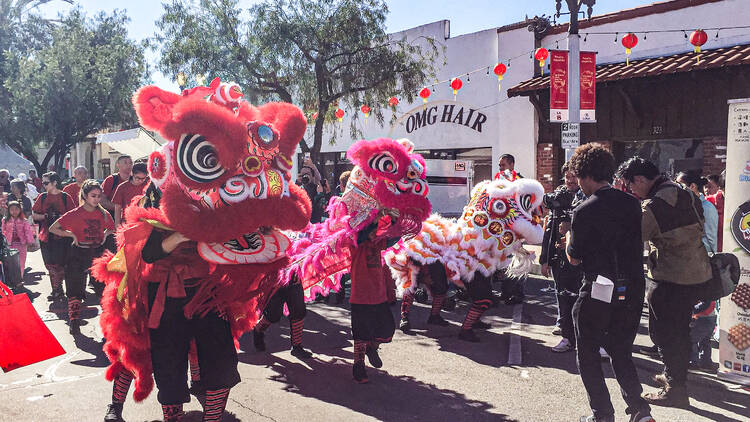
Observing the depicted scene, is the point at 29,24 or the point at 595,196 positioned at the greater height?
the point at 29,24

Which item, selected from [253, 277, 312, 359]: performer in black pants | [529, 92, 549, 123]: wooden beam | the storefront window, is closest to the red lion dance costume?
[253, 277, 312, 359]: performer in black pants

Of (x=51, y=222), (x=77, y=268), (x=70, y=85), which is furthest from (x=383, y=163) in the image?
(x=70, y=85)

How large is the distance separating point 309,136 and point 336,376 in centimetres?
1531

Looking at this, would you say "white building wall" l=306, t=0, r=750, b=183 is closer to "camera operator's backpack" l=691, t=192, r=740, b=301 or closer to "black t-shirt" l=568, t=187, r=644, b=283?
"camera operator's backpack" l=691, t=192, r=740, b=301

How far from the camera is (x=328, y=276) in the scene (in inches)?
200

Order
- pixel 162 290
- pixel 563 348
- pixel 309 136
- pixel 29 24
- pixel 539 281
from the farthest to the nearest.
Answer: pixel 29 24
pixel 309 136
pixel 539 281
pixel 563 348
pixel 162 290

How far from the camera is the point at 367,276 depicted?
15.7 feet

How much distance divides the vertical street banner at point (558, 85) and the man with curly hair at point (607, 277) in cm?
599

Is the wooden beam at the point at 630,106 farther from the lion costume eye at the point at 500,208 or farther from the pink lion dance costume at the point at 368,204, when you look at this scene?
the pink lion dance costume at the point at 368,204

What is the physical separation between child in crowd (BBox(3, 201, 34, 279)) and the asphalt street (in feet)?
12.0

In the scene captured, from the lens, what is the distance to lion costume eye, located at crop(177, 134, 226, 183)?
10.1 ft

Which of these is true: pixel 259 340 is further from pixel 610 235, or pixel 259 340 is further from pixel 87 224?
pixel 610 235

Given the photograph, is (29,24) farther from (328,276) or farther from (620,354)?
(620,354)

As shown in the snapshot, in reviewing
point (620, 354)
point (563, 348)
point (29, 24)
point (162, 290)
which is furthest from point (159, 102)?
point (29, 24)
